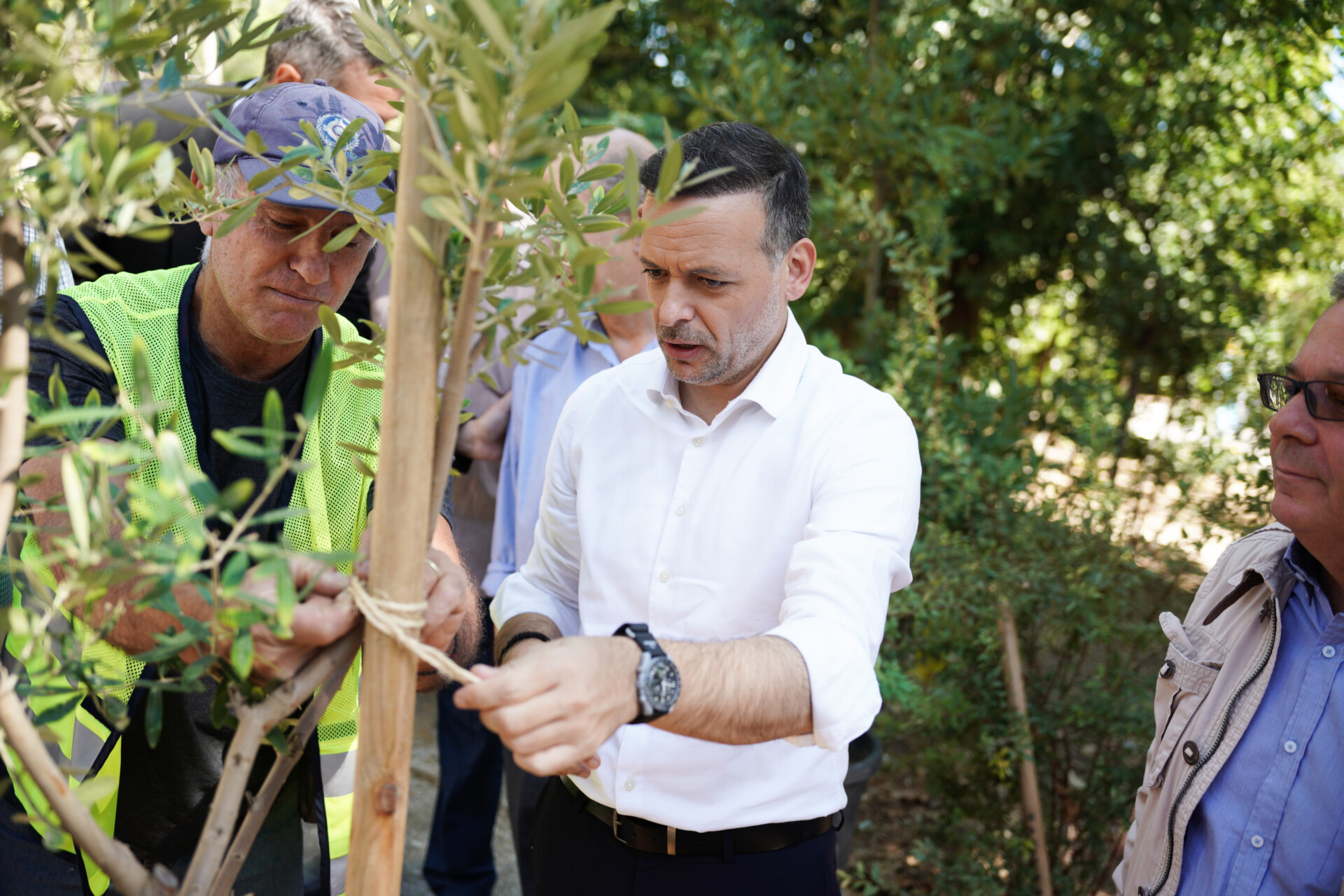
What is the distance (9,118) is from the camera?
977 mm

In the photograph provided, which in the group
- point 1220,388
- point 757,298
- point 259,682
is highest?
point 757,298

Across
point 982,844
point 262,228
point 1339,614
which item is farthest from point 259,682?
point 982,844

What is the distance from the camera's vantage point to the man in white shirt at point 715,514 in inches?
67.7

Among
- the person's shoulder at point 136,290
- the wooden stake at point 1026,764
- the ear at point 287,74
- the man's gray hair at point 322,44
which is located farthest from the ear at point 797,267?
the ear at point 287,74

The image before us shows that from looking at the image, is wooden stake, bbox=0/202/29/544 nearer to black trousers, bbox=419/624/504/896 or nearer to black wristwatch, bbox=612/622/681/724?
black wristwatch, bbox=612/622/681/724

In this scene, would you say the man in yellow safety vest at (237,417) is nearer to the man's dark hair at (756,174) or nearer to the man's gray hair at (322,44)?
the man's dark hair at (756,174)

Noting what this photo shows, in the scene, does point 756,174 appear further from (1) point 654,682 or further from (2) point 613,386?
(1) point 654,682

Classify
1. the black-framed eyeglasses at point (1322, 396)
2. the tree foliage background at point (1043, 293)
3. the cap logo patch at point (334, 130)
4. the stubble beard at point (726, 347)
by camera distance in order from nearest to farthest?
the cap logo patch at point (334, 130) < the black-framed eyeglasses at point (1322, 396) < the stubble beard at point (726, 347) < the tree foliage background at point (1043, 293)

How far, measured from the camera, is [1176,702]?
1.97m

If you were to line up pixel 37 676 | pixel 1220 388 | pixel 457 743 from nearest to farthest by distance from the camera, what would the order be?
1. pixel 37 676
2. pixel 457 743
3. pixel 1220 388

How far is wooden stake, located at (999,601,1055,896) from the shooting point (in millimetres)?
2979

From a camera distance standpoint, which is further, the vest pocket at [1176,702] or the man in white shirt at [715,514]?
the vest pocket at [1176,702]

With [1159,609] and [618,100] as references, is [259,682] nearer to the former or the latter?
[1159,609]

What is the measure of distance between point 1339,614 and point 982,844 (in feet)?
5.79
